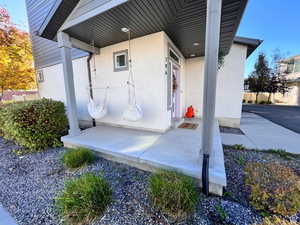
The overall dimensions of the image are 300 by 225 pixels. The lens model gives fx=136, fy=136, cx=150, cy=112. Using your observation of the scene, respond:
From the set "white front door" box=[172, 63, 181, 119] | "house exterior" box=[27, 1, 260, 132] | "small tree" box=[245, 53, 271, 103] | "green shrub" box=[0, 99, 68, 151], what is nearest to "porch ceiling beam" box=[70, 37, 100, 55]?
"house exterior" box=[27, 1, 260, 132]

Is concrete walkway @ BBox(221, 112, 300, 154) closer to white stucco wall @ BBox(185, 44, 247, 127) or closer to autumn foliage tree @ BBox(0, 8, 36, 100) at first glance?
white stucco wall @ BBox(185, 44, 247, 127)

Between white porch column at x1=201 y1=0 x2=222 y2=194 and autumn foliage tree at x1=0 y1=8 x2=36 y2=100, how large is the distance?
830 cm

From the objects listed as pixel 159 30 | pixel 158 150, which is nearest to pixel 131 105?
pixel 158 150

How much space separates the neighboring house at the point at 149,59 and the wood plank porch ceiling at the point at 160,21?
0.02m

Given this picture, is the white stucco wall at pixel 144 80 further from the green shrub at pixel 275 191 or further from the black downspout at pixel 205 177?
the green shrub at pixel 275 191

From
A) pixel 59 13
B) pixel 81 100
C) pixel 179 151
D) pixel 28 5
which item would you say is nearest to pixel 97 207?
pixel 179 151

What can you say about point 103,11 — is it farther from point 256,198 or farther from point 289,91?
point 289,91

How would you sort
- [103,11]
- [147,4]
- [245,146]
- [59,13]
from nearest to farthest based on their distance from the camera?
[147,4]
[103,11]
[59,13]
[245,146]

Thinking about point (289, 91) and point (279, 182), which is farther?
point (289, 91)

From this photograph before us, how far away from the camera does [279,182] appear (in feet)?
5.86

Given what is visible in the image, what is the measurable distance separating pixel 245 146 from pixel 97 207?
3576mm

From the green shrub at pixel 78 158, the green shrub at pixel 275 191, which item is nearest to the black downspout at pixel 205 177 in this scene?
the green shrub at pixel 275 191

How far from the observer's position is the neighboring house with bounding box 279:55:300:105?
15.3 metres

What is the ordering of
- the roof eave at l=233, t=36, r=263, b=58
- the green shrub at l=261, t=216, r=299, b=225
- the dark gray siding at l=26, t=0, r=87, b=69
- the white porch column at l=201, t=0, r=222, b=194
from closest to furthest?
the green shrub at l=261, t=216, r=299, b=225
the white porch column at l=201, t=0, r=222, b=194
the roof eave at l=233, t=36, r=263, b=58
the dark gray siding at l=26, t=0, r=87, b=69
